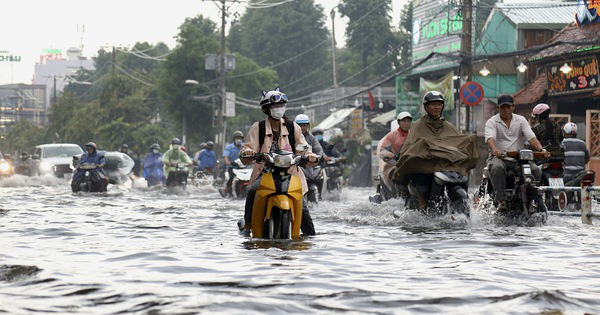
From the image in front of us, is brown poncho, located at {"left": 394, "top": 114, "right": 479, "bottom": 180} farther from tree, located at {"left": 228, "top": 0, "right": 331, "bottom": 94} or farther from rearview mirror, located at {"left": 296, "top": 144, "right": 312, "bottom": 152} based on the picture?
tree, located at {"left": 228, "top": 0, "right": 331, "bottom": 94}

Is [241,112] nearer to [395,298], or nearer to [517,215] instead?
[517,215]

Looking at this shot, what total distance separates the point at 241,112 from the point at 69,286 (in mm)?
66931

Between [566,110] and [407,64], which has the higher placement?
[407,64]

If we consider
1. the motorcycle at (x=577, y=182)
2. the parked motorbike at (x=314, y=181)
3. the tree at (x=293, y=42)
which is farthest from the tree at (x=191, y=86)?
the motorcycle at (x=577, y=182)

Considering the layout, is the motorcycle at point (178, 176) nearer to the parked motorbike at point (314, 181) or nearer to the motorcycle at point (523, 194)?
the parked motorbike at point (314, 181)

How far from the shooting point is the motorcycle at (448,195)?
1148 centimetres

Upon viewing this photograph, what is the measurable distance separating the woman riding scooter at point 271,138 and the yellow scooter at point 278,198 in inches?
5.5

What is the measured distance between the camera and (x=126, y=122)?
68.4m

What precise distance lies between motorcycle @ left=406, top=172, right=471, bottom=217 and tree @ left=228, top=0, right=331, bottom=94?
74046mm

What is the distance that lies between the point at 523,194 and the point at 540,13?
31.1m

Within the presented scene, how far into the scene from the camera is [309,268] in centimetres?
737

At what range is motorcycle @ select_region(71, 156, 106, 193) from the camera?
24516 mm

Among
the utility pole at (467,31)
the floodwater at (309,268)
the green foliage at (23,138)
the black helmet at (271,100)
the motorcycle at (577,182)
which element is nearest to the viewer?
the floodwater at (309,268)

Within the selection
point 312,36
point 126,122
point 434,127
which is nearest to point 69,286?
point 434,127
